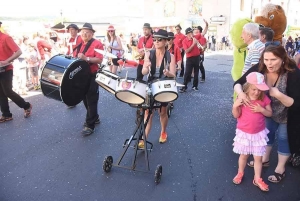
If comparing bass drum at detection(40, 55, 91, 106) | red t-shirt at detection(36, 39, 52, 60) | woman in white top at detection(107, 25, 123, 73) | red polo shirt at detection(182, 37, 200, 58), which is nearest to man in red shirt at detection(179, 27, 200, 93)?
red polo shirt at detection(182, 37, 200, 58)

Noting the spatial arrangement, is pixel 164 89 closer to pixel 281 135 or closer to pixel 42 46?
pixel 281 135

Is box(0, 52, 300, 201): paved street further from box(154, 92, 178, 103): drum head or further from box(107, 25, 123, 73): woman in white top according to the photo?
box(107, 25, 123, 73): woman in white top

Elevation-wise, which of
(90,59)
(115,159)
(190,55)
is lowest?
(115,159)

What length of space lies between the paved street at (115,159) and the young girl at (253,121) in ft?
1.48

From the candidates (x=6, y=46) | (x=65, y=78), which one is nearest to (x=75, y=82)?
(x=65, y=78)

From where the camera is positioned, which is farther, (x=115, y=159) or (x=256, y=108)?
(x=115, y=159)

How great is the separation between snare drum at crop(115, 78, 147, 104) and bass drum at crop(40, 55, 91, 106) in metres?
1.21

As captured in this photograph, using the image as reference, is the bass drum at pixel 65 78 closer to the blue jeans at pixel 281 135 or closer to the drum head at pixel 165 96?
the drum head at pixel 165 96

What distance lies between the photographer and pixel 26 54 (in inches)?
333

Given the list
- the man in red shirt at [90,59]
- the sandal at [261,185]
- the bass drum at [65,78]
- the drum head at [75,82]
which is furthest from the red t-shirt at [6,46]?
the sandal at [261,185]

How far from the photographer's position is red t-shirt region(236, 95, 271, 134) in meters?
2.96

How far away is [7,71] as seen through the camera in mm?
5375

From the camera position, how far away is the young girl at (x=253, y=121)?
288 centimetres

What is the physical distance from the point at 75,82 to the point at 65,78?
0.22 metres
